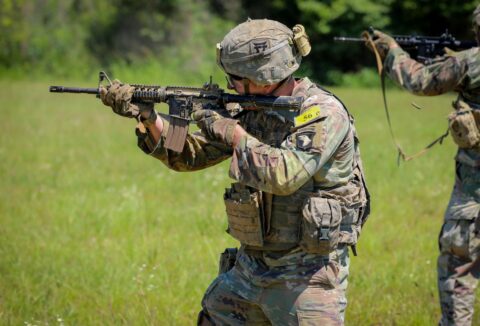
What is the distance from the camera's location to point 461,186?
5.23m

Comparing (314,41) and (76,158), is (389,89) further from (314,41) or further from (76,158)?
(76,158)

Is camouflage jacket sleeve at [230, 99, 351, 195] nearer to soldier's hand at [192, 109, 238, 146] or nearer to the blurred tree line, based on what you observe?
soldier's hand at [192, 109, 238, 146]

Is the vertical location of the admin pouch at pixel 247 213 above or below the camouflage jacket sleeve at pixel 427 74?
below

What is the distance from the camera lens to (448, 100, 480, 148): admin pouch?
506 cm

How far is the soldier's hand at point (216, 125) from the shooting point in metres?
3.72

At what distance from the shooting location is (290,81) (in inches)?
155

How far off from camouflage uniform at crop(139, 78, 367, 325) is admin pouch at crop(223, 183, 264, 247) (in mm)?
32

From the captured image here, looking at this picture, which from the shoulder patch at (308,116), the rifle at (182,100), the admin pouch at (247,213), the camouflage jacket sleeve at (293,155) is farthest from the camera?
the rifle at (182,100)

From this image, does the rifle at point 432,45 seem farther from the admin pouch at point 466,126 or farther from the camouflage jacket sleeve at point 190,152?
the camouflage jacket sleeve at point 190,152

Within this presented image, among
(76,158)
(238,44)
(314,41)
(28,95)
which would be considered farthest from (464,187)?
(314,41)

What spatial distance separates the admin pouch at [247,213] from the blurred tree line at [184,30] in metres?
23.1

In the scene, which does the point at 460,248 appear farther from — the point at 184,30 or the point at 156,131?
the point at 184,30

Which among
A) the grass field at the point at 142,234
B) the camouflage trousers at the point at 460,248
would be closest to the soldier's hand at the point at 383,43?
the camouflage trousers at the point at 460,248

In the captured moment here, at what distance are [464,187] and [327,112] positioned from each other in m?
1.92
